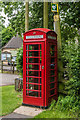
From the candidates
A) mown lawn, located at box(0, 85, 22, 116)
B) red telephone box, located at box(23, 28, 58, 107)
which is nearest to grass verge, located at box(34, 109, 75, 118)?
red telephone box, located at box(23, 28, 58, 107)

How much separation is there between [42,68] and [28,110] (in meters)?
1.28

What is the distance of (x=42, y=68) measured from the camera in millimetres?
5367

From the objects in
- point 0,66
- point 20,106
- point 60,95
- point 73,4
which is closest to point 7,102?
point 20,106

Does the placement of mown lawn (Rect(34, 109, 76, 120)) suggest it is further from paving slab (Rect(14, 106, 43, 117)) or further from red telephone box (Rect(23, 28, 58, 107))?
red telephone box (Rect(23, 28, 58, 107))

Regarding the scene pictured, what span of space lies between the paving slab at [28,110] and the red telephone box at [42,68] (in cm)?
17

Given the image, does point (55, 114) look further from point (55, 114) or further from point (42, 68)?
point (42, 68)

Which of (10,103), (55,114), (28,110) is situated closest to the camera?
(55,114)

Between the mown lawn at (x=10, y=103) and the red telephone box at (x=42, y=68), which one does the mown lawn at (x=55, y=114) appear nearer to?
the red telephone box at (x=42, y=68)

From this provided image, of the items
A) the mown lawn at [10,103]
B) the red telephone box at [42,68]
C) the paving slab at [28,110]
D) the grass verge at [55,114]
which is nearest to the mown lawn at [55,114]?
the grass verge at [55,114]

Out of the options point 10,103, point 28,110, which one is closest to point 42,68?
point 28,110

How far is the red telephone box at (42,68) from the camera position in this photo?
5352mm

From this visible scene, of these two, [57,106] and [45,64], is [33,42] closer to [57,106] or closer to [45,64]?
[45,64]

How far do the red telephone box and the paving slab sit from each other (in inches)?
6.6

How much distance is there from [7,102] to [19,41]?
2436 centimetres
